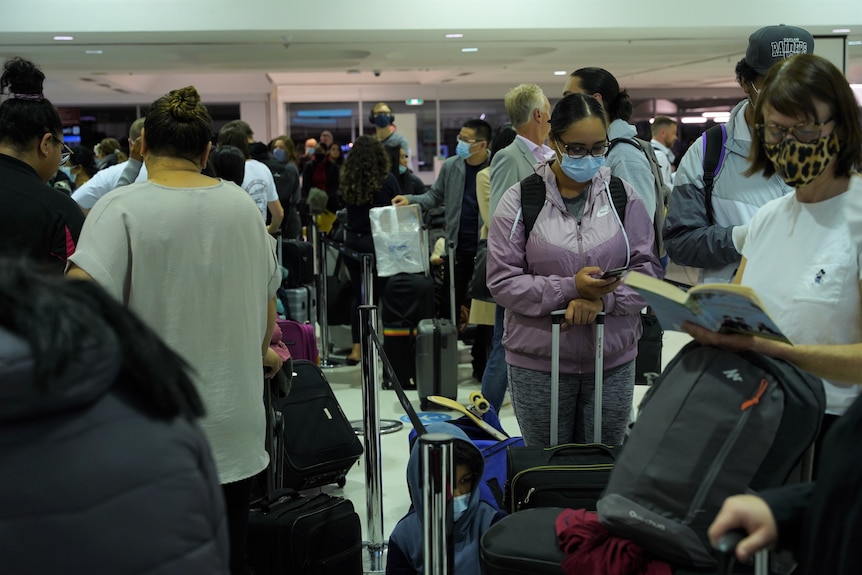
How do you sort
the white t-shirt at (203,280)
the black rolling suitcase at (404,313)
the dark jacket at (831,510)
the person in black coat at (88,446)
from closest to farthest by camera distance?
the person in black coat at (88,446) < the dark jacket at (831,510) < the white t-shirt at (203,280) < the black rolling suitcase at (404,313)

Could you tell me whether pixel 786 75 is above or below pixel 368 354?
above

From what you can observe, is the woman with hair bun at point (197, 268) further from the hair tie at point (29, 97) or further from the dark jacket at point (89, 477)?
the dark jacket at point (89, 477)

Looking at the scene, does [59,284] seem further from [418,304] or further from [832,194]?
[418,304]

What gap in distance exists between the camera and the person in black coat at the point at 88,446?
3.25ft

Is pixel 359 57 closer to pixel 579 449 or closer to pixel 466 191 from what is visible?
pixel 466 191

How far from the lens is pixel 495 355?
181 inches

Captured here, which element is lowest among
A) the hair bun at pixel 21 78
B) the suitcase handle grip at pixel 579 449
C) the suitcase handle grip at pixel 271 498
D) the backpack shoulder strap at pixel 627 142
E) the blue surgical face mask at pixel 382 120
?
the suitcase handle grip at pixel 271 498

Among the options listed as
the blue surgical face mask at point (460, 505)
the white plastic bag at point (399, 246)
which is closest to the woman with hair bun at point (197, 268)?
the blue surgical face mask at point (460, 505)

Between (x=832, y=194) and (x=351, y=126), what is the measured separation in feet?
56.6

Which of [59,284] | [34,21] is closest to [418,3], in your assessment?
[34,21]

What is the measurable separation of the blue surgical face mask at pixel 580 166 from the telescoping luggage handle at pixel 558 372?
44 centimetres

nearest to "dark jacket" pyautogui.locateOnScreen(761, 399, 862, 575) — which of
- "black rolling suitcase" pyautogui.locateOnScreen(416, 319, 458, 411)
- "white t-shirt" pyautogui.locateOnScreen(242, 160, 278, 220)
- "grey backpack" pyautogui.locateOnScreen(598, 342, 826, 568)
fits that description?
"grey backpack" pyautogui.locateOnScreen(598, 342, 826, 568)

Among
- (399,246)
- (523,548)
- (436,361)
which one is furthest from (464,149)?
(523,548)

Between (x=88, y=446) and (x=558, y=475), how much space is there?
1.74 metres
